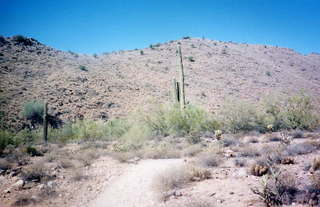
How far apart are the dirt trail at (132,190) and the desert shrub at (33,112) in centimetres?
1694

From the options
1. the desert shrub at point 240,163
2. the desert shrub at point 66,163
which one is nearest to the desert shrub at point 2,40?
the desert shrub at point 66,163

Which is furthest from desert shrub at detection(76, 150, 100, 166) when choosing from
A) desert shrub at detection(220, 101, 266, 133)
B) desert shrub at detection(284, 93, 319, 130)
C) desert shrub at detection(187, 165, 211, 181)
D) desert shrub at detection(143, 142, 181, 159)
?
desert shrub at detection(284, 93, 319, 130)

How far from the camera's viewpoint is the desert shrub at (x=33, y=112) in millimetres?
21734

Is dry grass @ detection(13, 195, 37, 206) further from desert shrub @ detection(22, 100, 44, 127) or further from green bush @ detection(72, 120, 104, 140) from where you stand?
desert shrub @ detection(22, 100, 44, 127)

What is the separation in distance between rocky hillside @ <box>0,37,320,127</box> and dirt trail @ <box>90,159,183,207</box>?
1651cm

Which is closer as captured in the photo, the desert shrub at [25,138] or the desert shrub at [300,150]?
the desert shrub at [300,150]

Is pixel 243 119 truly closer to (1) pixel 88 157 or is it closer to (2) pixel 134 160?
(2) pixel 134 160

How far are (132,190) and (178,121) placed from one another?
8.55 m

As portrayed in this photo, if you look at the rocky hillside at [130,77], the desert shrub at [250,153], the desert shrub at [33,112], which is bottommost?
the desert shrub at [250,153]

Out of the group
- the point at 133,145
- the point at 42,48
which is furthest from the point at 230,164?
A: the point at 42,48

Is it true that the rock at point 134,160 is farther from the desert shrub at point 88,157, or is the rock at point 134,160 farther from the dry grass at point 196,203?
the dry grass at point 196,203

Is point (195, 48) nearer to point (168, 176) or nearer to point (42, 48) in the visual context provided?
point (42, 48)

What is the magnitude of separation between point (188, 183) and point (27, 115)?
20.3 m

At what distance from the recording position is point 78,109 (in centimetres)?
2427
